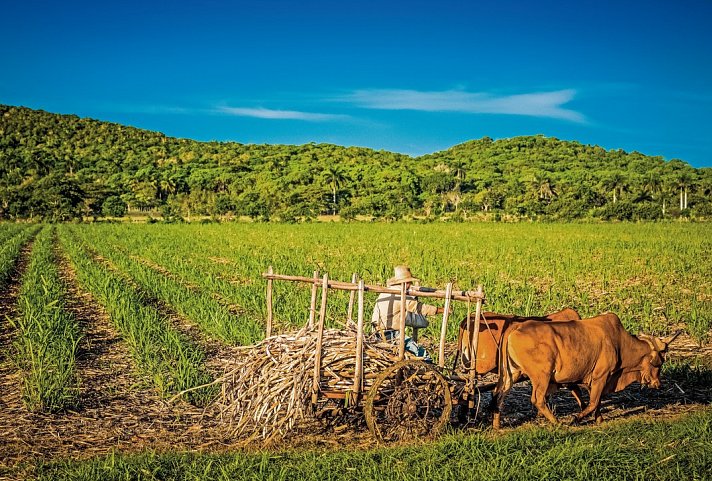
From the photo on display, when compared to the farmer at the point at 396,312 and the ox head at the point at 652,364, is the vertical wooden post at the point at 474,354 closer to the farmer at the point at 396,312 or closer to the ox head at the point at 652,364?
the farmer at the point at 396,312

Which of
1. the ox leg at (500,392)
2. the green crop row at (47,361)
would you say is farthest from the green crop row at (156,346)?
the ox leg at (500,392)

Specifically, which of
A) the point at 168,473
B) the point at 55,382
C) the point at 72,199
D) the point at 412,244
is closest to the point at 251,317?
the point at 55,382

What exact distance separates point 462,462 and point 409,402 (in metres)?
0.82

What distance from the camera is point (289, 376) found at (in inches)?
198

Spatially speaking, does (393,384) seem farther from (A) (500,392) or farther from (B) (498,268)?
(B) (498,268)

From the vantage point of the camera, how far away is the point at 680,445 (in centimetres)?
455

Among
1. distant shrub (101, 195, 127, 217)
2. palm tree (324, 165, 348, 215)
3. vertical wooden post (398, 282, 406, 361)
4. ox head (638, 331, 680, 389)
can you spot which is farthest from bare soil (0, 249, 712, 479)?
palm tree (324, 165, 348, 215)

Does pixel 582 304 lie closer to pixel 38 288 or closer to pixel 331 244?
pixel 38 288

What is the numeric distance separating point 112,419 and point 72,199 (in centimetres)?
5912

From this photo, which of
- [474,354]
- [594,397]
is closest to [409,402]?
[474,354]

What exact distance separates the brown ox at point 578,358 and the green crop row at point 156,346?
10.5 feet

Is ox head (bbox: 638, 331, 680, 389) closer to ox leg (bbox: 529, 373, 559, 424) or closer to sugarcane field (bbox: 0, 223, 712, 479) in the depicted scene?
sugarcane field (bbox: 0, 223, 712, 479)

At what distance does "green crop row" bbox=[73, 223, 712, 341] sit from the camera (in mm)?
11328

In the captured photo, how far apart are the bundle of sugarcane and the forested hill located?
4847 centimetres
